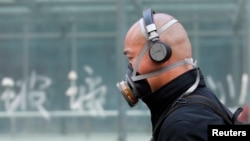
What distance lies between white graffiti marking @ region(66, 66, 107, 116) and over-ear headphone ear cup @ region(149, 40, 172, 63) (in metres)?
5.33

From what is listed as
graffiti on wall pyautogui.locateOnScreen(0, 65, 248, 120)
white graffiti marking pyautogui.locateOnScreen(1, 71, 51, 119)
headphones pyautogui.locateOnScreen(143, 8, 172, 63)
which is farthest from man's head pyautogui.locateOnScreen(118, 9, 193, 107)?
white graffiti marking pyautogui.locateOnScreen(1, 71, 51, 119)

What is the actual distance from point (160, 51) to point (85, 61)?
5.42 meters

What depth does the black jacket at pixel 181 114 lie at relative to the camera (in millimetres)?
1625

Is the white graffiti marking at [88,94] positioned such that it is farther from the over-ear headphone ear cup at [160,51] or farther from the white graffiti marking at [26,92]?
the over-ear headphone ear cup at [160,51]

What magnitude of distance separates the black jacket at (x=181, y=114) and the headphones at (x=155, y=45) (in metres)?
0.08

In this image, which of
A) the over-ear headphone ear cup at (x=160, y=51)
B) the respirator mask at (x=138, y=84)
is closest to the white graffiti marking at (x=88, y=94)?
the respirator mask at (x=138, y=84)

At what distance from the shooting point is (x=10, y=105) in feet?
23.6

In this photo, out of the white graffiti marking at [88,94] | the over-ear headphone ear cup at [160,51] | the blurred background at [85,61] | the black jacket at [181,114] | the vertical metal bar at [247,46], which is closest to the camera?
the black jacket at [181,114]

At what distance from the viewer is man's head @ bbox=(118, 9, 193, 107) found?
180 cm

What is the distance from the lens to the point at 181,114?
5.44 ft

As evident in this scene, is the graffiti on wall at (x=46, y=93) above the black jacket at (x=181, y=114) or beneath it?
beneath

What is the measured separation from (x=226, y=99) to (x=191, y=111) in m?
5.38

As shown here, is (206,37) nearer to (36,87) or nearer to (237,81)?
(237,81)

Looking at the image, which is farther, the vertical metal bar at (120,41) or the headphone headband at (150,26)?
the vertical metal bar at (120,41)
